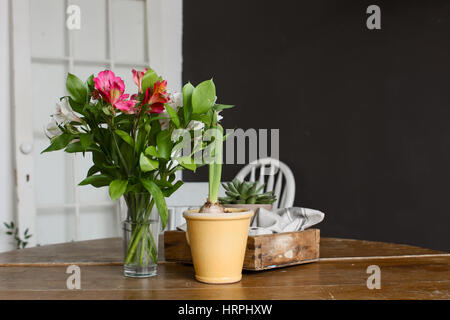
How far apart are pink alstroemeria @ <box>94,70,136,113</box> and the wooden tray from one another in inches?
14.3

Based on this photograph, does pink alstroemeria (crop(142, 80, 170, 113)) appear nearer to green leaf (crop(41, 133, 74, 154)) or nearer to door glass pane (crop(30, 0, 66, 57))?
green leaf (crop(41, 133, 74, 154))

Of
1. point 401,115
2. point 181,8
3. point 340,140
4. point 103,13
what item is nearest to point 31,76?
point 103,13

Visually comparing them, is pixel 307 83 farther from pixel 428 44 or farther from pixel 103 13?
pixel 103 13

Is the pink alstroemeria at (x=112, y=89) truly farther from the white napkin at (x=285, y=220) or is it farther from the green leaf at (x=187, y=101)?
the white napkin at (x=285, y=220)

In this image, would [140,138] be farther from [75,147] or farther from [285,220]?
[285,220]

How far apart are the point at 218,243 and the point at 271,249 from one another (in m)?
0.17

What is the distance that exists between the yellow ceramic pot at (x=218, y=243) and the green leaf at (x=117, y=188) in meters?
0.13

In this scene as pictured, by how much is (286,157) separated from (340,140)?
326 mm

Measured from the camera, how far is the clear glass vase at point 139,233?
976 mm

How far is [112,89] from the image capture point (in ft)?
2.92

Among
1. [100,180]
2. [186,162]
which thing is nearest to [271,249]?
[186,162]

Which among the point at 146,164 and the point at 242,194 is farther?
the point at 242,194

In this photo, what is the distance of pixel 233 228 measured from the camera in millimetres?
928

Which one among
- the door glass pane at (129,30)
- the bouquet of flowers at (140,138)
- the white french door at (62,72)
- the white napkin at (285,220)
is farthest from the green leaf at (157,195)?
the door glass pane at (129,30)
